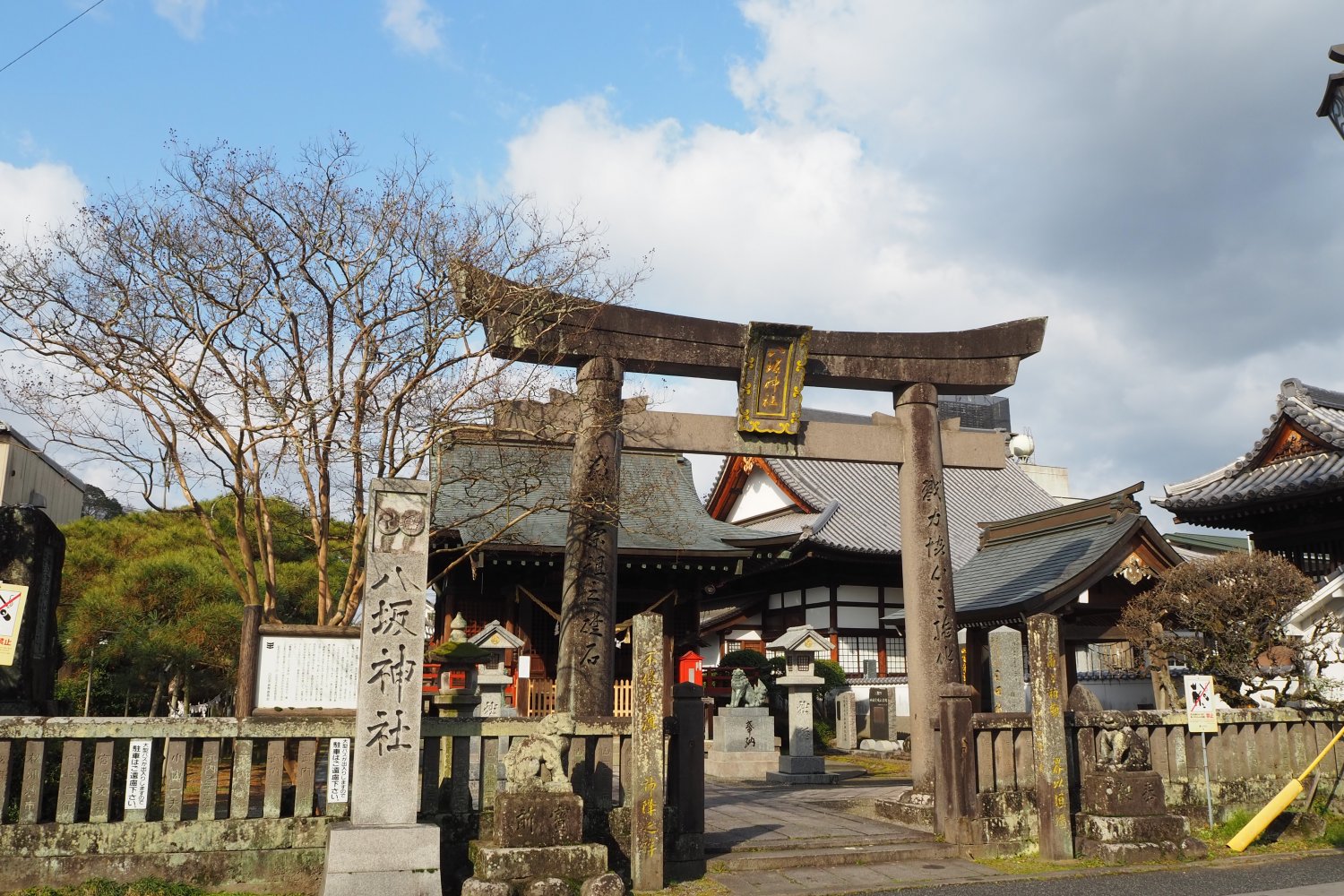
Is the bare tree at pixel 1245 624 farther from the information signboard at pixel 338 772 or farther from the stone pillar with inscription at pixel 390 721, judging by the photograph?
the information signboard at pixel 338 772

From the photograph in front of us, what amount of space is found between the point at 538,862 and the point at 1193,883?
592 centimetres

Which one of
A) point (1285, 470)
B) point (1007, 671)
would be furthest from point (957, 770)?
point (1285, 470)

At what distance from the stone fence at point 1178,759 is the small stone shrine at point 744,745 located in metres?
8.42

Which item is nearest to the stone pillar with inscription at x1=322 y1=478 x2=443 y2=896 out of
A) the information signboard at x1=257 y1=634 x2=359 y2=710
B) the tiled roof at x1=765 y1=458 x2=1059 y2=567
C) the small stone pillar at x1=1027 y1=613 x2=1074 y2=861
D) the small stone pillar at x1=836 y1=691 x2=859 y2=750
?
the information signboard at x1=257 y1=634 x2=359 y2=710

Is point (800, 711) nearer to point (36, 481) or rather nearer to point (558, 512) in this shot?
point (558, 512)

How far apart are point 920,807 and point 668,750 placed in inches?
142

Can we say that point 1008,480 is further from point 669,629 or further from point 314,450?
point 314,450

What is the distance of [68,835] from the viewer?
24.0 feet

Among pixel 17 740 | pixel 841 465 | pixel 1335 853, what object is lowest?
pixel 1335 853

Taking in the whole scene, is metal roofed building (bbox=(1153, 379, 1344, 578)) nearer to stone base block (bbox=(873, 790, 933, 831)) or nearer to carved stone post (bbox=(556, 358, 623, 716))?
stone base block (bbox=(873, 790, 933, 831))

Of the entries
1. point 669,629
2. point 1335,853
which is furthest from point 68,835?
point 669,629

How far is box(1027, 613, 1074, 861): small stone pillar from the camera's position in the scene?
385 inches

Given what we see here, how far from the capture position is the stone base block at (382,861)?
7.04 m

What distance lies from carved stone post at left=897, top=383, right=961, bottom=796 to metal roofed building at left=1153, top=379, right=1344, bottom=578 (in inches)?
335
